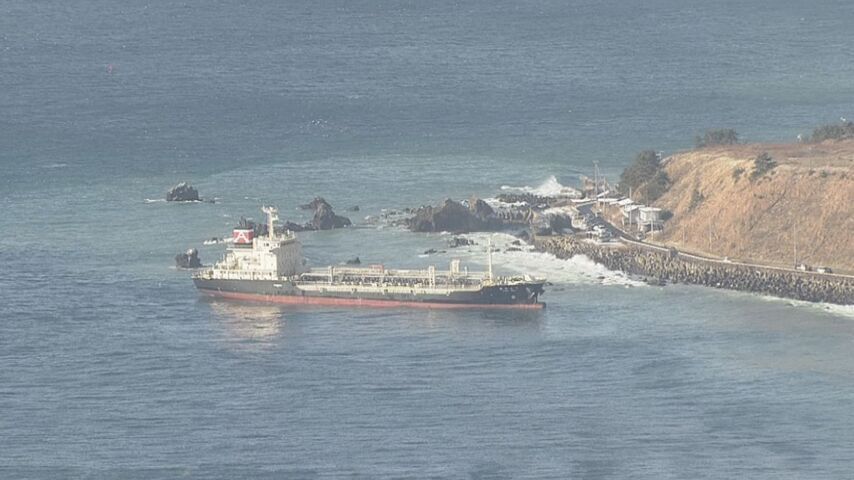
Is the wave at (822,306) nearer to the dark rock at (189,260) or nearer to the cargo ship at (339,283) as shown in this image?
the cargo ship at (339,283)

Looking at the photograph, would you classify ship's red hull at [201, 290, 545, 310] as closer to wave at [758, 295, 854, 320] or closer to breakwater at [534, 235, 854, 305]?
breakwater at [534, 235, 854, 305]

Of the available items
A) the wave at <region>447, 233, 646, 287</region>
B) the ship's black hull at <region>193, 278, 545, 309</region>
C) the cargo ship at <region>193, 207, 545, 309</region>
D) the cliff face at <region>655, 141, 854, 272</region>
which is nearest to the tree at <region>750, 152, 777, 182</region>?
the cliff face at <region>655, 141, 854, 272</region>

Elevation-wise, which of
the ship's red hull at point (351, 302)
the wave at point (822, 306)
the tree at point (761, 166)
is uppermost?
the tree at point (761, 166)

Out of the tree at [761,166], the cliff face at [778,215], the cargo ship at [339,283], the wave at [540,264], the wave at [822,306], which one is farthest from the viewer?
the tree at [761,166]

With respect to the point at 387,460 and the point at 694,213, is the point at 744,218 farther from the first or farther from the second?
the point at 387,460

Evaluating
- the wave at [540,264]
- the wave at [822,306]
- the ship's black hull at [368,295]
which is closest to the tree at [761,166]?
the wave at [540,264]

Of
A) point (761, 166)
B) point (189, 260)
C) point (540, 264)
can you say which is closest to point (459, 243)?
point (540, 264)

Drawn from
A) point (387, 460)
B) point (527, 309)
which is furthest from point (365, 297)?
point (387, 460)
